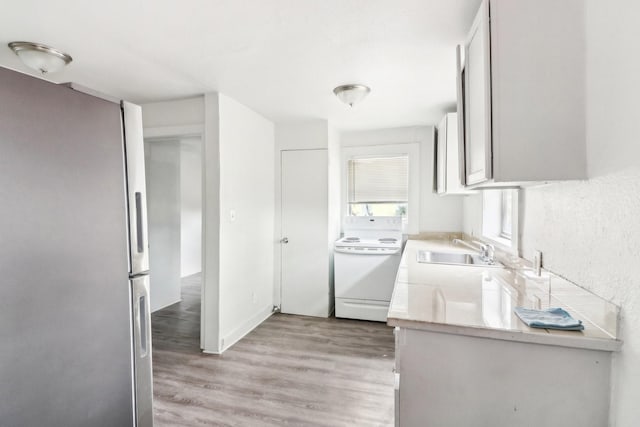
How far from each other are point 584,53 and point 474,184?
0.64 m

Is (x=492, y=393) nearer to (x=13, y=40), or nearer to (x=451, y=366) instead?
(x=451, y=366)

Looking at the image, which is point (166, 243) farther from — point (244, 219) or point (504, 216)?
point (504, 216)

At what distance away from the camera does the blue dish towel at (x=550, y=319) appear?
113cm

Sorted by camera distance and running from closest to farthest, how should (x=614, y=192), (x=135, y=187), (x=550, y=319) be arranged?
1. (x=614, y=192)
2. (x=550, y=319)
3. (x=135, y=187)

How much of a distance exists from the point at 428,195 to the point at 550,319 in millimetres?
2991

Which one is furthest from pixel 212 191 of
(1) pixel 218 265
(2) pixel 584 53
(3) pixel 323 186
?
(2) pixel 584 53

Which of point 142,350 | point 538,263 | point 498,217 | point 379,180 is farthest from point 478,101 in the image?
point 379,180

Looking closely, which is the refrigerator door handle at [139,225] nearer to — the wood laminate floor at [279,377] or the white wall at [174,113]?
the wood laminate floor at [279,377]

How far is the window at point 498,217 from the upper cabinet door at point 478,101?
37.4 inches

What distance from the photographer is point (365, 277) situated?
12.2 feet

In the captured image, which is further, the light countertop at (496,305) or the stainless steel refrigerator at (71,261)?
the light countertop at (496,305)

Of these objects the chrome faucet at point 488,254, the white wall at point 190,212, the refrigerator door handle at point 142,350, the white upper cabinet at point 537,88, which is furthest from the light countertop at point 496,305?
the white wall at point 190,212

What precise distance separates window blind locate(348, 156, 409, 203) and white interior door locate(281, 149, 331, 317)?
70cm

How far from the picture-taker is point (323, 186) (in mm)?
3842
